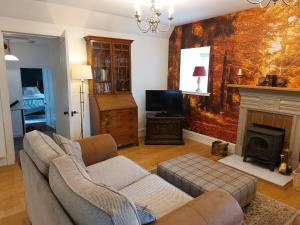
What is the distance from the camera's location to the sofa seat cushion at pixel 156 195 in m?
1.57

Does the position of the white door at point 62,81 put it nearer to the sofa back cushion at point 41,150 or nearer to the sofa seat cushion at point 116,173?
the sofa seat cushion at point 116,173

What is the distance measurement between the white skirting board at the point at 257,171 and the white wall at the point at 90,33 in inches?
84.6

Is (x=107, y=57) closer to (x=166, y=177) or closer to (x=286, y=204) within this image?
(x=166, y=177)

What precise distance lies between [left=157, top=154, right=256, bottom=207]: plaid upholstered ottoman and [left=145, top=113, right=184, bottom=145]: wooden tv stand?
1731 mm

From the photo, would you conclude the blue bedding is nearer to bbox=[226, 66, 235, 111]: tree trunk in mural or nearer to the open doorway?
the open doorway

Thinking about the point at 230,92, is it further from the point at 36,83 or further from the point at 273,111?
the point at 36,83

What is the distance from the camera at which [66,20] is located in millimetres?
3416

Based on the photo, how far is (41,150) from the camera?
1.53 metres

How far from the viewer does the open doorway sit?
3.60m

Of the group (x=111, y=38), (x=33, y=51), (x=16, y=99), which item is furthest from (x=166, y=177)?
(x=33, y=51)

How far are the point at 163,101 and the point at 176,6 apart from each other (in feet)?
6.14

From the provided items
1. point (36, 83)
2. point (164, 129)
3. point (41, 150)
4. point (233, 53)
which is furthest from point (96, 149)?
point (36, 83)

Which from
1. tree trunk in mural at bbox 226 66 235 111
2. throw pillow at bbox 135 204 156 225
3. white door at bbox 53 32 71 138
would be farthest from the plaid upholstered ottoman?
white door at bbox 53 32 71 138

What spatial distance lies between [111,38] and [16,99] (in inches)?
118
